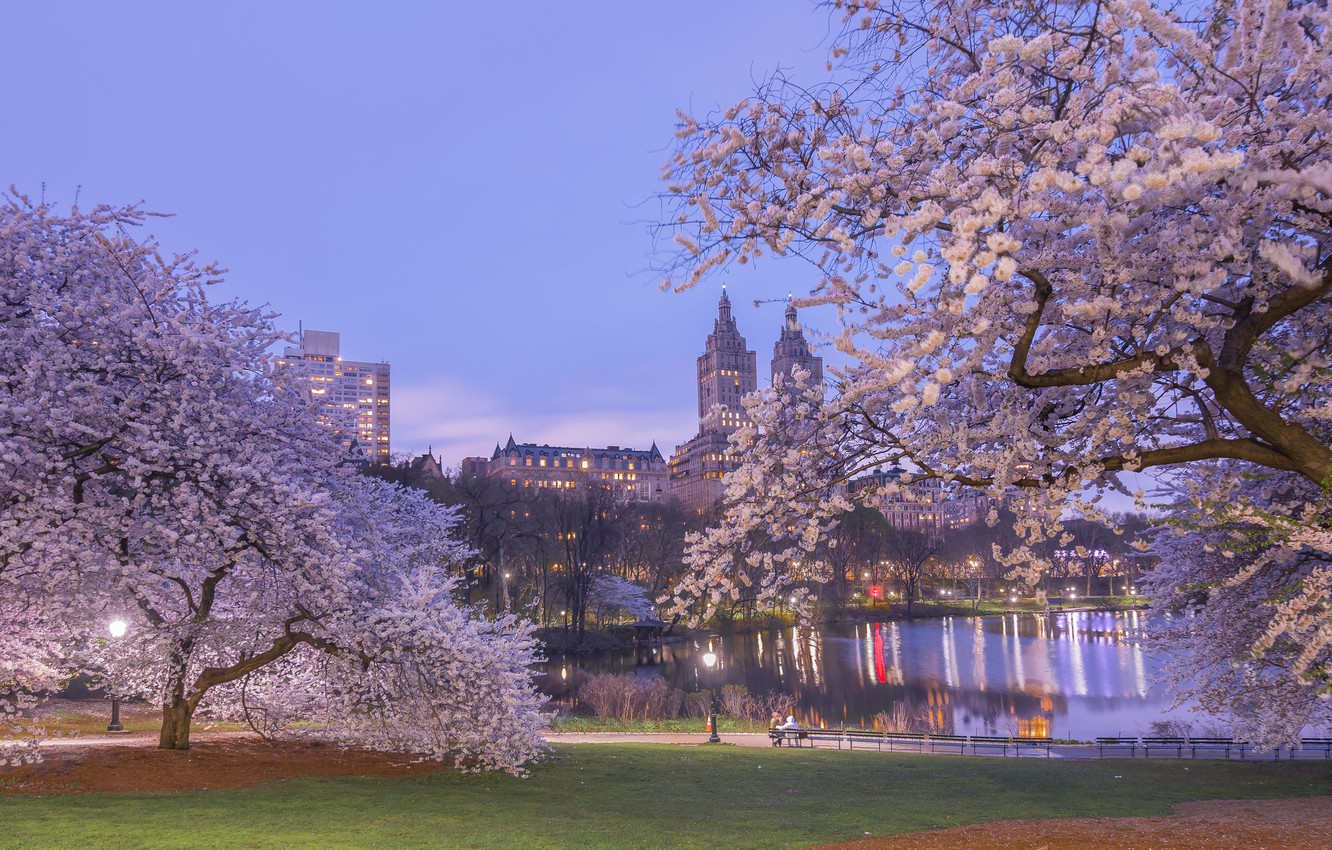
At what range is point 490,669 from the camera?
14.7m

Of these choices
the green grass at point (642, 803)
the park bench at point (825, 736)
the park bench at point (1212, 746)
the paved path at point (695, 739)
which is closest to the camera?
the green grass at point (642, 803)

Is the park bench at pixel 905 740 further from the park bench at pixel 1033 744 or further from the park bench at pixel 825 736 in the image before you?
the park bench at pixel 1033 744

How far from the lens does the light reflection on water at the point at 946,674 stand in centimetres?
3562

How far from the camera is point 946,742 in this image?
1032 inches

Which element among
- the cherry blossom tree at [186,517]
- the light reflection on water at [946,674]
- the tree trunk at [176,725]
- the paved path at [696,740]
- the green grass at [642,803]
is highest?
the cherry blossom tree at [186,517]

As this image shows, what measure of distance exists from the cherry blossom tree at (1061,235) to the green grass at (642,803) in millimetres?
5155

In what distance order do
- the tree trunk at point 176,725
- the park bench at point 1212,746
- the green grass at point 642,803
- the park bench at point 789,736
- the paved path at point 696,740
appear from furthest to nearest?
1. the park bench at point 789,736
2. the park bench at point 1212,746
3. the paved path at point 696,740
4. the tree trunk at point 176,725
5. the green grass at point 642,803

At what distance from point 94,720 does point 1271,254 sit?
2961 centimetres

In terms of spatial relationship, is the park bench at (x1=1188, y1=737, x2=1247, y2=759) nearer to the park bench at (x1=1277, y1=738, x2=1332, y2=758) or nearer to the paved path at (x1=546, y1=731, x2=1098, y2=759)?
the park bench at (x1=1277, y1=738, x2=1332, y2=758)

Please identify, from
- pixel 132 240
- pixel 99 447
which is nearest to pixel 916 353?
pixel 99 447

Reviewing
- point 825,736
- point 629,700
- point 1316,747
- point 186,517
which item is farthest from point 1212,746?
point 186,517

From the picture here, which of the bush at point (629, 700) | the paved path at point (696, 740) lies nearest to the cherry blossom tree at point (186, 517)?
the paved path at point (696, 740)

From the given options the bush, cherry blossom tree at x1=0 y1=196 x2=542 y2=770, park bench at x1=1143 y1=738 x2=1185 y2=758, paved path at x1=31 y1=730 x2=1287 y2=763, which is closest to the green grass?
cherry blossom tree at x1=0 y1=196 x2=542 y2=770

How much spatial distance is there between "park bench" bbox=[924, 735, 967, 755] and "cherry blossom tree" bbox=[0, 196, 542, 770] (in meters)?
14.4
